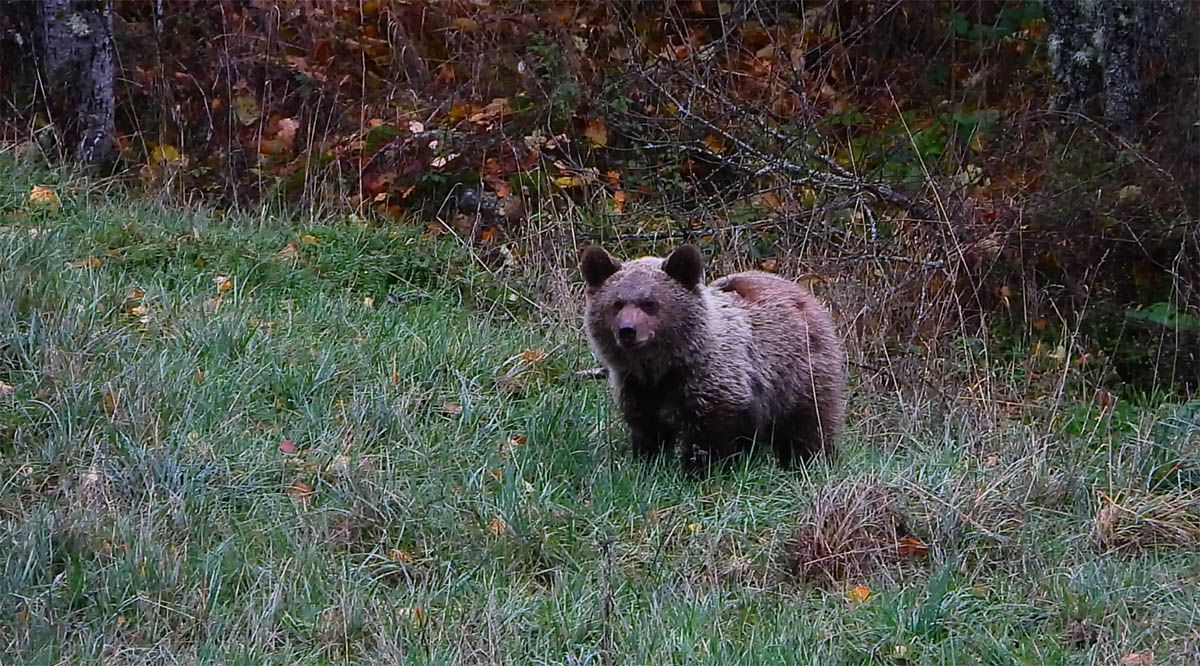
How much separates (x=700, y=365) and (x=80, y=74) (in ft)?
18.0

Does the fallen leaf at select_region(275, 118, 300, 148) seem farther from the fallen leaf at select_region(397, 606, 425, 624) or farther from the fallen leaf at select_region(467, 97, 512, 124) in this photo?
the fallen leaf at select_region(397, 606, 425, 624)

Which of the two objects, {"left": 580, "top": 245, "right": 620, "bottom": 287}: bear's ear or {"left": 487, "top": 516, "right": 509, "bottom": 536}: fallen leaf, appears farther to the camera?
{"left": 580, "top": 245, "right": 620, "bottom": 287}: bear's ear

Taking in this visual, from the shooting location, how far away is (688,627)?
4.80 meters

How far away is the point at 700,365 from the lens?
20.8 ft

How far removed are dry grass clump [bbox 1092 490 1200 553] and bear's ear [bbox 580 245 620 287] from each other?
2215 mm

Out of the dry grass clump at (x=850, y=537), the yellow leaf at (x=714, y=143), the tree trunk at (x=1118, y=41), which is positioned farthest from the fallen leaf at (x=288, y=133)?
the dry grass clump at (x=850, y=537)

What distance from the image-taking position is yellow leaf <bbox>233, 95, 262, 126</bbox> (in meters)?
10.5

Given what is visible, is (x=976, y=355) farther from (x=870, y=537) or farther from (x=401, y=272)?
(x=401, y=272)

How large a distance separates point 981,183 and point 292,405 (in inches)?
179

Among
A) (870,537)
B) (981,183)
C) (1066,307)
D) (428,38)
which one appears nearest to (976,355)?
(1066,307)

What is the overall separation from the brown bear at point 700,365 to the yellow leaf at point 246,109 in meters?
4.73

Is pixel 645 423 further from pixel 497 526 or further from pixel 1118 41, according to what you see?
pixel 1118 41

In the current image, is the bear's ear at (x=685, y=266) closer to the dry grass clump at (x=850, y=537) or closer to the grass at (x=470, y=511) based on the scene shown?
the grass at (x=470, y=511)

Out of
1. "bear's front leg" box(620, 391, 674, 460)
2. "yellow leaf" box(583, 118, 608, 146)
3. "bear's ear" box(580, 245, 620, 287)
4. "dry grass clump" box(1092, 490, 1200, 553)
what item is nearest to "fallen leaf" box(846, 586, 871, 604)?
"dry grass clump" box(1092, 490, 1200, 553)
